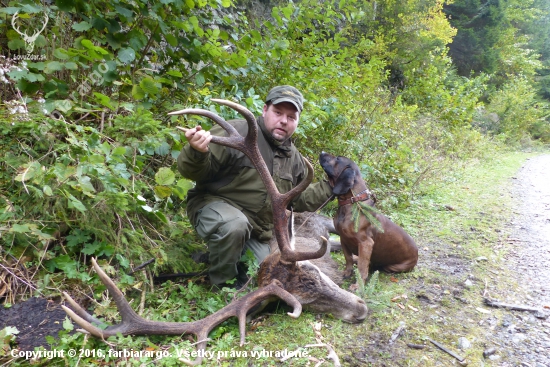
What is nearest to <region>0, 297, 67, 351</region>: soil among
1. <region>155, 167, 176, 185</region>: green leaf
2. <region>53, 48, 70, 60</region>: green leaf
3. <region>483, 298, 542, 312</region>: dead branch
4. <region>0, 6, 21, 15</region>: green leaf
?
<region>155, 167, 176, 185</region>: green leaf

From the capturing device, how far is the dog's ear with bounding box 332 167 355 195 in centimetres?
330

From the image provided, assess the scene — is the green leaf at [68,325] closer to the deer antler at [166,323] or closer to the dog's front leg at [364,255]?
the deer antler at [166,323]

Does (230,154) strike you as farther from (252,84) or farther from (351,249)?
(252,84)

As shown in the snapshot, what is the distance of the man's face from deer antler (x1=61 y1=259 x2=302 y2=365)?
57.1 inches

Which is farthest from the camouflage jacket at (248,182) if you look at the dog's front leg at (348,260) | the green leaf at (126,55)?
the green leaf at (126,55)

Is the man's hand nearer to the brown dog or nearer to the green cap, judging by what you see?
the green cap

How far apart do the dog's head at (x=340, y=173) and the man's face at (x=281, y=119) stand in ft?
1.56

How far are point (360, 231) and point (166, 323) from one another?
6.35 feet

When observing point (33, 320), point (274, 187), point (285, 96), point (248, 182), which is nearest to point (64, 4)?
point (285, 96)

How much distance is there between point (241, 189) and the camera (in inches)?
126

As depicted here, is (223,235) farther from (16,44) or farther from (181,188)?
(16,44)

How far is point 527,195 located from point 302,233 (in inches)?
245

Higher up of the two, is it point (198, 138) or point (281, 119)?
point (281, 119)

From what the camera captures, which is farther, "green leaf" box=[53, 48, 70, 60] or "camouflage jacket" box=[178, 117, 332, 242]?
"camouflage jacket" box=[178, 117, 332, 242]
